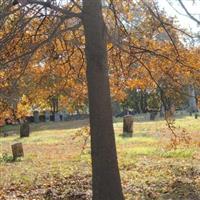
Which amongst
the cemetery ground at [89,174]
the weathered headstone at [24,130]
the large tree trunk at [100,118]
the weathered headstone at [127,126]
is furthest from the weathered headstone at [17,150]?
the weathered headstone at [24,130]

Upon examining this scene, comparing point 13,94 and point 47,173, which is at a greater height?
point 13,94

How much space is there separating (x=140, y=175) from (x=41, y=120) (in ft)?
193

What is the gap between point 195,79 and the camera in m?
13.2

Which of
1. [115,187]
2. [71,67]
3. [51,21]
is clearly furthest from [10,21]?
[115,187]

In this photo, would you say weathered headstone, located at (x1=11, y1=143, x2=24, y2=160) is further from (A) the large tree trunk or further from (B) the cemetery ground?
(A) the large tree trunk

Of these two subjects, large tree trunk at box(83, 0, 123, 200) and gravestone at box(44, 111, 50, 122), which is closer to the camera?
large tree trunk at box(83, 0, 123, 200)

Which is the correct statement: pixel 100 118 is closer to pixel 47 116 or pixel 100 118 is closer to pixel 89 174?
pixel 89 174

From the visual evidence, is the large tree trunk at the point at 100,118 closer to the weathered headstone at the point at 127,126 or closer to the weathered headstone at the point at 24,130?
the weathered headstone at the point at 127,126

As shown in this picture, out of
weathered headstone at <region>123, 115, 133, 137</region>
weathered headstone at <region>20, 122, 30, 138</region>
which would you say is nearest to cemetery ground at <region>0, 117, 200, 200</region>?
weathered headstone at <region>123, 115, 133, 137</region>

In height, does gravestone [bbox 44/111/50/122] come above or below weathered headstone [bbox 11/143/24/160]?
above

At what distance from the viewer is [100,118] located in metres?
10.0

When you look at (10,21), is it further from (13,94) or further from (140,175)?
(140,175)

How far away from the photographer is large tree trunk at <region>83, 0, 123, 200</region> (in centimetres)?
1006

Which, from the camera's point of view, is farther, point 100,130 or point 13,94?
point 13,94
